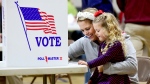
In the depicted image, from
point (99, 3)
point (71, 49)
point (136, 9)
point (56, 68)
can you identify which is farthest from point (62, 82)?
point (56, 68)

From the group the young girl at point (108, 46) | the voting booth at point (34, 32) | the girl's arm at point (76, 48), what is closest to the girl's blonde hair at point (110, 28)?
the young girl at point (108, 46)

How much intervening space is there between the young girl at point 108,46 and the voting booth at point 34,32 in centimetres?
44

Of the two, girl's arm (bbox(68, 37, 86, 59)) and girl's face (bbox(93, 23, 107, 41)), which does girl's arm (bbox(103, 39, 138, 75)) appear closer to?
girl's face (bbox(93, 23, 107, 41))

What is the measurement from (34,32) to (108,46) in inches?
26.9

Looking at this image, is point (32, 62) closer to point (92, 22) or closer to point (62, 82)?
point (92, 22)

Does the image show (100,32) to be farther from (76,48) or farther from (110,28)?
(76,48)

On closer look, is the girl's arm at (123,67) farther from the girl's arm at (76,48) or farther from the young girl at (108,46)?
the girl's arm at (76,48)

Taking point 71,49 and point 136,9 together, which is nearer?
point 71,49

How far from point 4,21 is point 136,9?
2.74m

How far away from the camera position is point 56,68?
218cm

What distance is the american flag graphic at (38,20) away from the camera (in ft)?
7.01

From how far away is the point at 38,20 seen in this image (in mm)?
2168

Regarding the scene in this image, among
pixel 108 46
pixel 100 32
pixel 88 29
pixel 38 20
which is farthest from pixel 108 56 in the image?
pixel 38 20

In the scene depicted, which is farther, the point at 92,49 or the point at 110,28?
the point at 92,49
